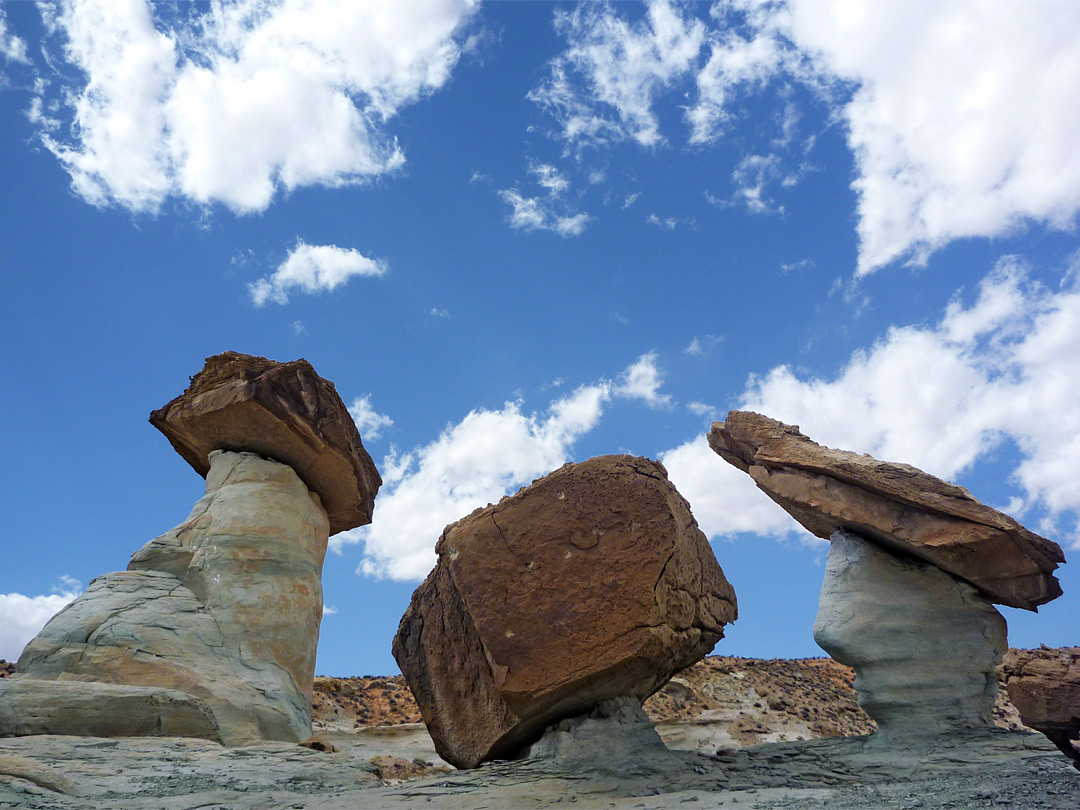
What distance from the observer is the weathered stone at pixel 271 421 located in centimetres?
912

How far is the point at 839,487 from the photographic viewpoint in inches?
316

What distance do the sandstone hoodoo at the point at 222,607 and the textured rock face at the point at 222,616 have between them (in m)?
0.01

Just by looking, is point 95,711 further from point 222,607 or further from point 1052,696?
point 1052,696

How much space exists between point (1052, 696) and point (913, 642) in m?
1.40

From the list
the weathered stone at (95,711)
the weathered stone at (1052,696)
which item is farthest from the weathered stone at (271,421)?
the weathered stone at (1052,696)

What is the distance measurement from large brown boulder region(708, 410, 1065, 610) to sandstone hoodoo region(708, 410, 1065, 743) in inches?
0.4

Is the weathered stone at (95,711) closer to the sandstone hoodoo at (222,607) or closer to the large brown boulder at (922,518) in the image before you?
the sandstone hoodoo at (222,607)

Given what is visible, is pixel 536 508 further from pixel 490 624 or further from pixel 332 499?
pixel 332 499

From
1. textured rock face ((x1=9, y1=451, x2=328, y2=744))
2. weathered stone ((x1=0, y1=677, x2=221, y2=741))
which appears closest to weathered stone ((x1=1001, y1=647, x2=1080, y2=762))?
textured rock face ((x1=9, y1=451, x2=328, y2=744))

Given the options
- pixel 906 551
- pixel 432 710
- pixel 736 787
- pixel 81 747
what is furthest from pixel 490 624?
pixel 906 551

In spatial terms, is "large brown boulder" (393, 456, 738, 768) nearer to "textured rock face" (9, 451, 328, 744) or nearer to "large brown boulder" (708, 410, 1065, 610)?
"large brown boulder" (708, 410, 1065, 610)

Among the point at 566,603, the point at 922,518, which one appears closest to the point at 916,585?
the point at 922,518

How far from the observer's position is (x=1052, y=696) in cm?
645

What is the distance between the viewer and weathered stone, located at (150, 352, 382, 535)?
9125 millimetres
